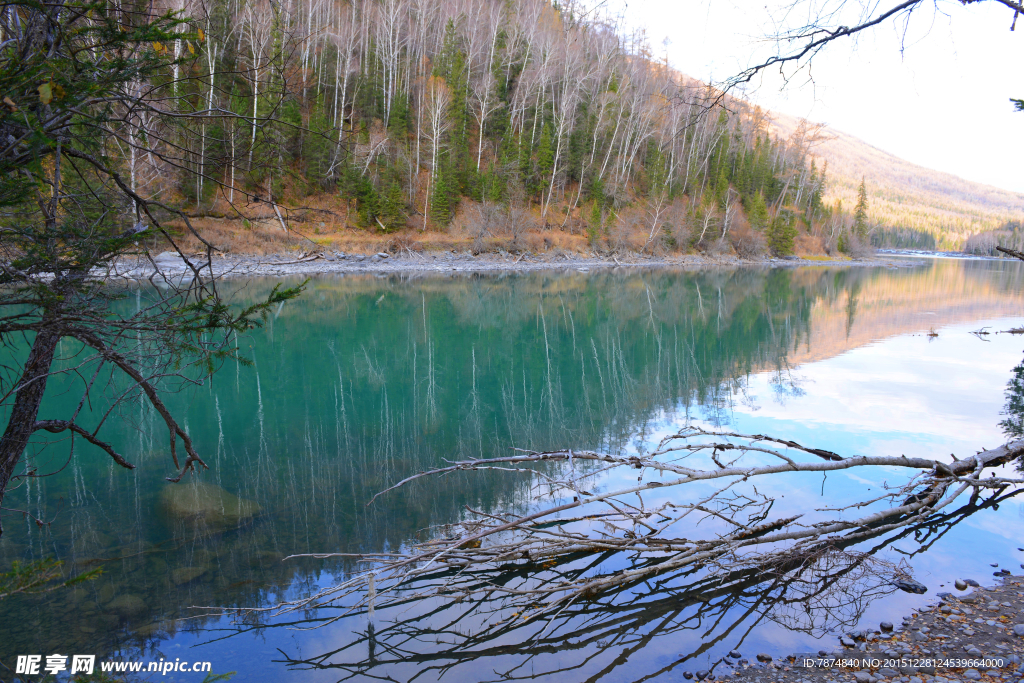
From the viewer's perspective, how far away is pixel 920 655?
371 centimetres

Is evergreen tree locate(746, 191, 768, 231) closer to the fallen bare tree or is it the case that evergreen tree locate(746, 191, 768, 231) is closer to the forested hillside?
the forested hillside

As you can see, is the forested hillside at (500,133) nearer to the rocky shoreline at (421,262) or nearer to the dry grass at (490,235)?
the dry grass at (490,235)

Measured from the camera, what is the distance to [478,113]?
46.0 meters

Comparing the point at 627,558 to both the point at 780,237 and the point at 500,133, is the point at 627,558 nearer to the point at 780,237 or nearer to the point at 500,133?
the point at 500,133

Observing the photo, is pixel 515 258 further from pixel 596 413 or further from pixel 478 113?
pixel 596 413

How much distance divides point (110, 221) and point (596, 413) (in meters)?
7.84

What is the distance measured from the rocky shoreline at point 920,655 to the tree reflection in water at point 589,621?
19 centimetres

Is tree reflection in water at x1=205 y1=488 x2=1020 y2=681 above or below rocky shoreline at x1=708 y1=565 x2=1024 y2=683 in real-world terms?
below

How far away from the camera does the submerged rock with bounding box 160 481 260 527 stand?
6.01 meters

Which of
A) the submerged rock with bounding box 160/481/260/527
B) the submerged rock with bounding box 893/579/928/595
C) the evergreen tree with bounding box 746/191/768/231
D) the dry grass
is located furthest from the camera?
the evergreen tree with bounding box 746/191/768/231

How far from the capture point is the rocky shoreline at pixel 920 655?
346cm

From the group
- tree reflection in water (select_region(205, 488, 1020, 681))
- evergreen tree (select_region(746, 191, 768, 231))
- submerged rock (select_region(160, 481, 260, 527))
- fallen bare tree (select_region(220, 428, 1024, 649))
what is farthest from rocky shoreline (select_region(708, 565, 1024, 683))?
evergreen tree (select_region(746, 191, 768, 231))

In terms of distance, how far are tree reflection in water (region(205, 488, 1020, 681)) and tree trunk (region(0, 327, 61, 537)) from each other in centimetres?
197

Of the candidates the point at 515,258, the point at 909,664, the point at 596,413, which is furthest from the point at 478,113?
the point at 909,664
